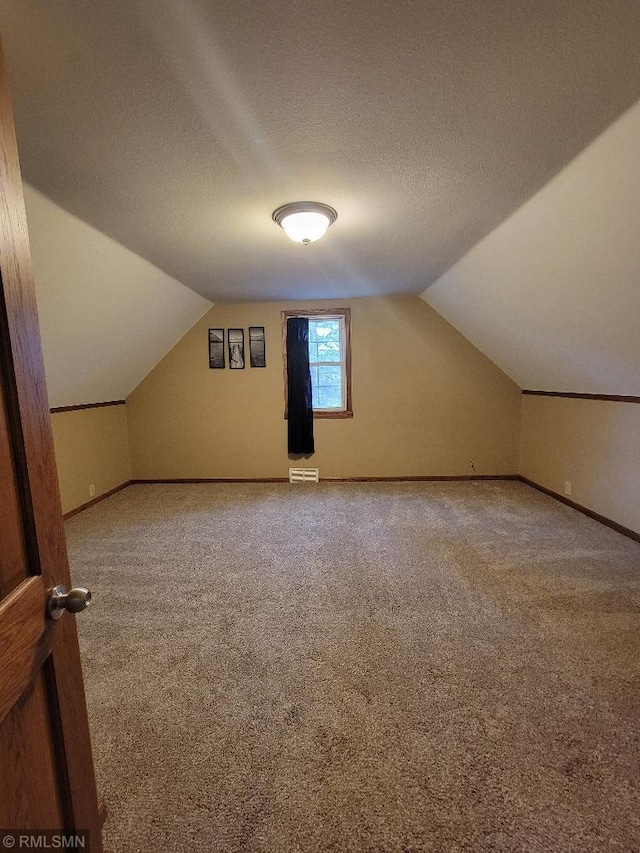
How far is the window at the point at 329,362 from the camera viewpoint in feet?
14.3

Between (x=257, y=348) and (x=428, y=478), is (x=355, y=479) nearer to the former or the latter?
(x=428, y=478)

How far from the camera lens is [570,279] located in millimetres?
2252

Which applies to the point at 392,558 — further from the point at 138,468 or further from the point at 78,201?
the point at 138,468

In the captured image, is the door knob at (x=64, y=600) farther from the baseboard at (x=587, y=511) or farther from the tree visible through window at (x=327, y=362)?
the tree visible through window at (x=327, y=362)

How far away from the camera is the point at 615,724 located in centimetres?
138

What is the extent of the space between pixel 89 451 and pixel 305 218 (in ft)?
10.8

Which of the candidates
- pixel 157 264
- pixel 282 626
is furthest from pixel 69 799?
pixel 157 264

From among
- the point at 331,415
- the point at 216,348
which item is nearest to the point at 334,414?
the point at 331,415

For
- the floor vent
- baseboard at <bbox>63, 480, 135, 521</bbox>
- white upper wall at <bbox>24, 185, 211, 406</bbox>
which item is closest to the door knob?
white upper wall at <bbox>24, 185, 211, 406</bbox>

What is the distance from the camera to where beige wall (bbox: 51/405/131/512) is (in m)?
3.57

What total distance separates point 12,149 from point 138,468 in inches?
175

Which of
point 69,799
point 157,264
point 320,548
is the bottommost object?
point 320,548

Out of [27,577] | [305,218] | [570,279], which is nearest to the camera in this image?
[27,577]

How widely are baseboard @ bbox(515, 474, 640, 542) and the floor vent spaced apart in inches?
94.0
